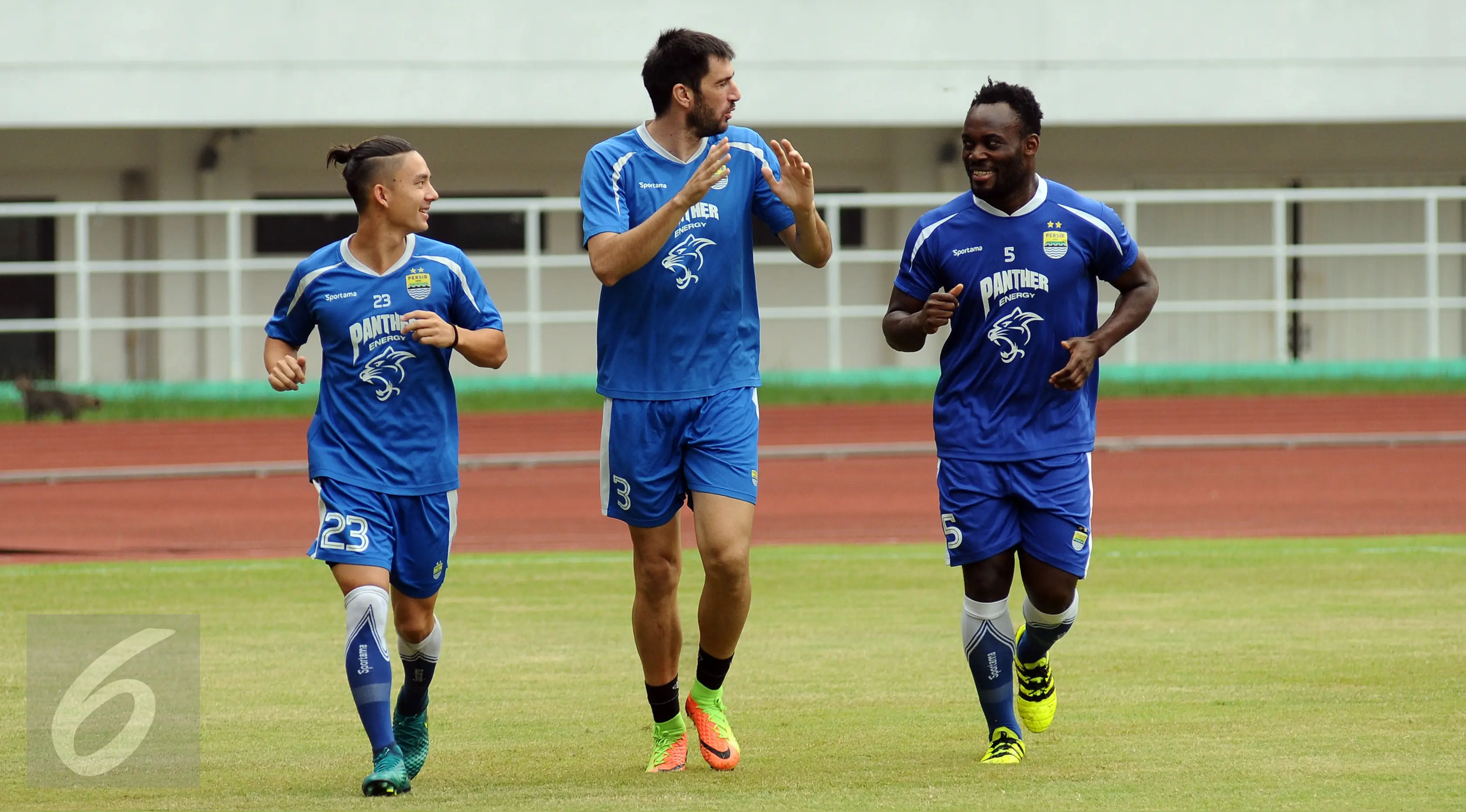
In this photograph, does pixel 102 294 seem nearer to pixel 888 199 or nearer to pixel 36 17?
pixel 36 17

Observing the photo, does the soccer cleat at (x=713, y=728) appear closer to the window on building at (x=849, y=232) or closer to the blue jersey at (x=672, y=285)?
the blue jersey at (x=672, y=285)

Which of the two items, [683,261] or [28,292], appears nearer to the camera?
[683,261]

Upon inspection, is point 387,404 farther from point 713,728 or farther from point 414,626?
point 713,728

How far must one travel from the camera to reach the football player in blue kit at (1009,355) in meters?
6.21

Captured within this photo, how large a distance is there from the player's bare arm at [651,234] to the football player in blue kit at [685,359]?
4cm

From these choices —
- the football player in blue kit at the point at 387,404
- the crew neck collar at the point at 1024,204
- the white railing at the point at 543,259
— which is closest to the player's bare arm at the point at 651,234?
the football player in blue kit at the point at 387,404

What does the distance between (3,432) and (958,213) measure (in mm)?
16688

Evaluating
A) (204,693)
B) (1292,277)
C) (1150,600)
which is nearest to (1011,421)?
(204,693)

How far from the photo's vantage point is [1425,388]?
918 inches

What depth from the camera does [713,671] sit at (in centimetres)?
630

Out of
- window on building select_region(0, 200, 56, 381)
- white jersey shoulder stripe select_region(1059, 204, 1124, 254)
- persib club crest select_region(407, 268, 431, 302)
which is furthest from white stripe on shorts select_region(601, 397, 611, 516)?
window on building select_region(0, 200, 56, 381)

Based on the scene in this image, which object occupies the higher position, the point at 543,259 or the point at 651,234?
the point at 543,259

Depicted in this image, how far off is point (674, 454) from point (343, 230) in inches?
762

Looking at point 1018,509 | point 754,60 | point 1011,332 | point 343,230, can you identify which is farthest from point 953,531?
point 343,230
